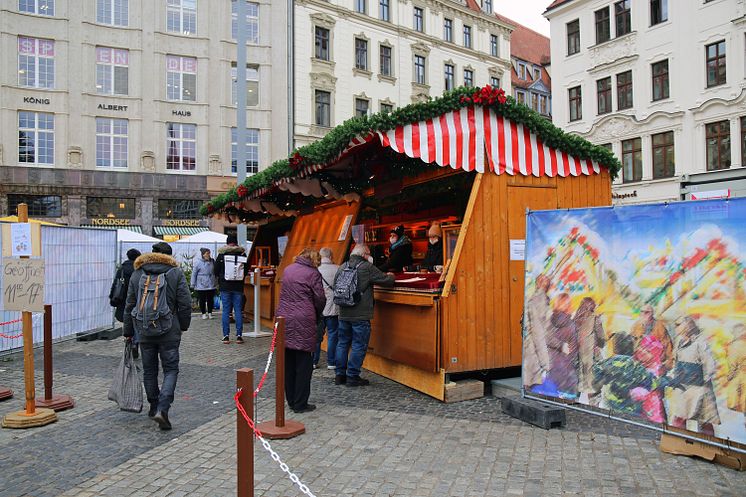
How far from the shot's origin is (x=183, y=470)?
4.85 meters

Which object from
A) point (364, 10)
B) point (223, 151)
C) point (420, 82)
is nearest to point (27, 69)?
point (223, 151)

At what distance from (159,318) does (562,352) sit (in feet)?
12.6

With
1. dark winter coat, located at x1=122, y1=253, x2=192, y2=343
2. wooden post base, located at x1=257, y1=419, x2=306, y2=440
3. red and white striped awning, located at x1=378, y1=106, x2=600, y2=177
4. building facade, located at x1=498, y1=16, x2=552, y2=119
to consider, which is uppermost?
building facade, located at x1=498, y1=16, x2=552, y2=119

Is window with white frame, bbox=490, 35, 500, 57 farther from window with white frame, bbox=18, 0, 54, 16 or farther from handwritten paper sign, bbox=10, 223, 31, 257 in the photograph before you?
handwritten paper sign, bbox=10, 223, 31, 257

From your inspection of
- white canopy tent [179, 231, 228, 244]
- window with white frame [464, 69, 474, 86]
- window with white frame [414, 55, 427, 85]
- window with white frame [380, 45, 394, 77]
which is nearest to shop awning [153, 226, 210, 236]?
white canopy tent [179, 231, 228, 244]

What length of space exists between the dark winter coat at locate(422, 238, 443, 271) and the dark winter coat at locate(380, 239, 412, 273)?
42.1 inches

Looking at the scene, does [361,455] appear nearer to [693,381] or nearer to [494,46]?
[693,381]

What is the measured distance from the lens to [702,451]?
15.6 ft

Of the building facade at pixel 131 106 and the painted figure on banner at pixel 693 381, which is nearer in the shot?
the painted figure on banner at pixel 693 381

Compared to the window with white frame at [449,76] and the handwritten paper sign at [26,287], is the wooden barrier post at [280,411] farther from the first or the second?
the window with white frame at [449,76]

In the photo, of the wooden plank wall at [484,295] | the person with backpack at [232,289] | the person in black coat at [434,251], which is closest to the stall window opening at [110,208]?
the person with backpack at [232,289]

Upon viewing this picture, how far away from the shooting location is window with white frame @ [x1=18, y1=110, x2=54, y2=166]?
2939 centimetres

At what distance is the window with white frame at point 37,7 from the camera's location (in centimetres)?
2933

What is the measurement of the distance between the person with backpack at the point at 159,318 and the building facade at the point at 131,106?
2657cm
